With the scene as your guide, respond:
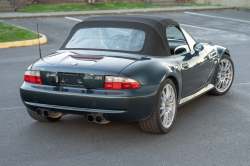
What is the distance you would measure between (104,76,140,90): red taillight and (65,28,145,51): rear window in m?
0.76

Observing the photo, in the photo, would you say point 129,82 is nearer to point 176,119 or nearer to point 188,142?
point 188,142

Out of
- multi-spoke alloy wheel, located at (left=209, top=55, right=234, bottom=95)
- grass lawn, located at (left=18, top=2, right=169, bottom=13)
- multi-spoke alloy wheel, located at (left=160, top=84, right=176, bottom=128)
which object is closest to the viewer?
multi-spoke alloy wheel, located at (left=160, top=84, right=176, bottom=128)

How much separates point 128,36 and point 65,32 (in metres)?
12.4

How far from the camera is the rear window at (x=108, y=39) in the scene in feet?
16.7

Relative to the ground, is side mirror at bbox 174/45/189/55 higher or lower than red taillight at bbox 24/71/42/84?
higher

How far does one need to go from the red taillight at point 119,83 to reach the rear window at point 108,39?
2.51 feet

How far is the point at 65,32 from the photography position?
56.2 feet

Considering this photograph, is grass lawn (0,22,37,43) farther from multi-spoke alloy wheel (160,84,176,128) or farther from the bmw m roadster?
multi-spoke alloy wheel (160,84,176,128)

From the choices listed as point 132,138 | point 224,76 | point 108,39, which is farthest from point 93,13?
point 132,138

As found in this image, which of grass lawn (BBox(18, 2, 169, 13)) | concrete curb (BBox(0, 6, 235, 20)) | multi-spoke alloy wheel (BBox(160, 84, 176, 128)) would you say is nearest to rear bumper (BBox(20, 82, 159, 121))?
multi-spoke alloy wheel (BBox(160, 84, 176, 128))

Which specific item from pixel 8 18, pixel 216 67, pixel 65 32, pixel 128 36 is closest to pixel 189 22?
pixel 65 32

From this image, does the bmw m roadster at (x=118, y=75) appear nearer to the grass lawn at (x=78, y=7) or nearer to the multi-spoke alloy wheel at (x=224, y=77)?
the multi-spoke alloy wheel at (x=224, y=77)

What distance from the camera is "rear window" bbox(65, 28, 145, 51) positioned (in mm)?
5094

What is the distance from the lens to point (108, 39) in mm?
5254
